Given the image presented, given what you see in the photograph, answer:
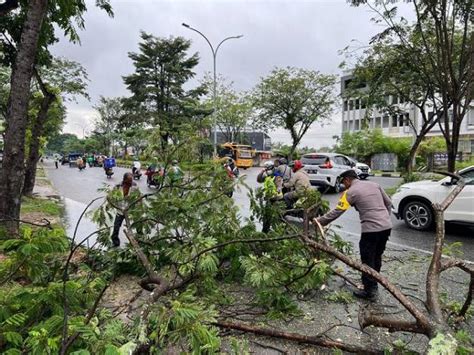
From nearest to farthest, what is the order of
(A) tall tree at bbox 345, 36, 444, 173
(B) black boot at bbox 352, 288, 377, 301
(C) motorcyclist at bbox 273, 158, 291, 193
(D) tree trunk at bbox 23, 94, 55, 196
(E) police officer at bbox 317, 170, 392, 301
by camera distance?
(B) black boot at bbox 352, 288, 377, 301 → (E) police officer at bbox 317, 170, 392, 301 → (C) motorcyclist at bbox 273, 158, 291, 193 → (D) tree trunk at bbox 23, 94, 55, 196 → (A) tall tree at bbox 345, 36, 444, 173

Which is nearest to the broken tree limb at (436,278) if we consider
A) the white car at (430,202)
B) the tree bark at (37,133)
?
the white car at (430,202)

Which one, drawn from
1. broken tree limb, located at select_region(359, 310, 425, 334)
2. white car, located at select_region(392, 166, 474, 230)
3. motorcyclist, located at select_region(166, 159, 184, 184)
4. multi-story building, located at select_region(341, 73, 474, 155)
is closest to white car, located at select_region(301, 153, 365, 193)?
white car, located at select_region(392, 166, 474, 230)

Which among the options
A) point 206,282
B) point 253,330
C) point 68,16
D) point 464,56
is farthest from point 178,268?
point 464,56

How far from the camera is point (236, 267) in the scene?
4.20m

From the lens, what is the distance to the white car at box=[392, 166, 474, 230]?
22.4 ft

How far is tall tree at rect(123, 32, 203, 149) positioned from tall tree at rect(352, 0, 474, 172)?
27029 mm

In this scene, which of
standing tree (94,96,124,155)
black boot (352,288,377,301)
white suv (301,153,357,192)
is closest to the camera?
black boot (352,288,377,301)

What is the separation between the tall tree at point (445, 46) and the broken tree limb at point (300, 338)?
35.1ft

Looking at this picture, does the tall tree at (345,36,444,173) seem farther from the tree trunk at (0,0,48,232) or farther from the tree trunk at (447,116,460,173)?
the tree trunk at (0,0,48,232)

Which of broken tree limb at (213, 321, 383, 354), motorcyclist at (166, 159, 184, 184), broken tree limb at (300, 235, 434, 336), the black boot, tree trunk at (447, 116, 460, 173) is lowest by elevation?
the black boot

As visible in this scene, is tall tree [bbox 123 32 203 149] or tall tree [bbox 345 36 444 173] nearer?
tall tree [bbox 345 36 444 173]

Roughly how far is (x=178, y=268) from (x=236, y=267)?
3.54 feet

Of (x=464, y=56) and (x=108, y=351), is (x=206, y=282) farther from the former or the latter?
(x=464, y=56)

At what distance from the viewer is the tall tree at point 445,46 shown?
1042cm
